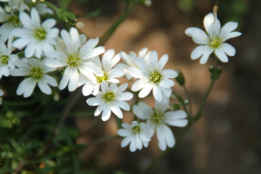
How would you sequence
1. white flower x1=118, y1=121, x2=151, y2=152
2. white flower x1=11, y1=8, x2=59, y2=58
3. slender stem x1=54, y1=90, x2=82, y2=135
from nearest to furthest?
white flower x1=11, y1=8, x2=59, y2=58, white flower x1=118, y1=121, x2=151, y2=152, slender stem x1=54, y1=90, x2=82, y2=135

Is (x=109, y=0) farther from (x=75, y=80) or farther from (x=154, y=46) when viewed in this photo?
(x=75, y=80)

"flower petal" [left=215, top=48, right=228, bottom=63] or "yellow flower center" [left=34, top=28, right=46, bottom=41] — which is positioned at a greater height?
"yellow flower center" [left=34, top=28, right=46, bottom=41]

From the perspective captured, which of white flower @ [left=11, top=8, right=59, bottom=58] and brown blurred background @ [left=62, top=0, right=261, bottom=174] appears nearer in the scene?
white flower @ [left=11, top=8, right=59, bottom=58]

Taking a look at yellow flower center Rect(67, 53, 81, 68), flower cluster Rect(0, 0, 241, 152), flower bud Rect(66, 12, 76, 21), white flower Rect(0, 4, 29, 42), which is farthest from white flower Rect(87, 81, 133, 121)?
white flower Rect(0, 4, 29, 42)

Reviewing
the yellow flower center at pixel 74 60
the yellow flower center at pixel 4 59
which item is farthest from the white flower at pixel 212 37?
the yellow flower center at pixel 4 59

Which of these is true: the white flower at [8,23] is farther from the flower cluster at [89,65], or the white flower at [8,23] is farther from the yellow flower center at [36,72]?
the yellow flower center at [36,72]

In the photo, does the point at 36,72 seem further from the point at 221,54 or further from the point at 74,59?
the point at 221,54

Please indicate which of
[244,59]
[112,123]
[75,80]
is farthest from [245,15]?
[75,80]

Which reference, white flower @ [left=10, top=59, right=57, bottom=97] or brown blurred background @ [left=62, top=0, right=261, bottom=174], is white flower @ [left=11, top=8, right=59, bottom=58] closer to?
white flower @ [left=10, top=59, right=57, bottom=97]
